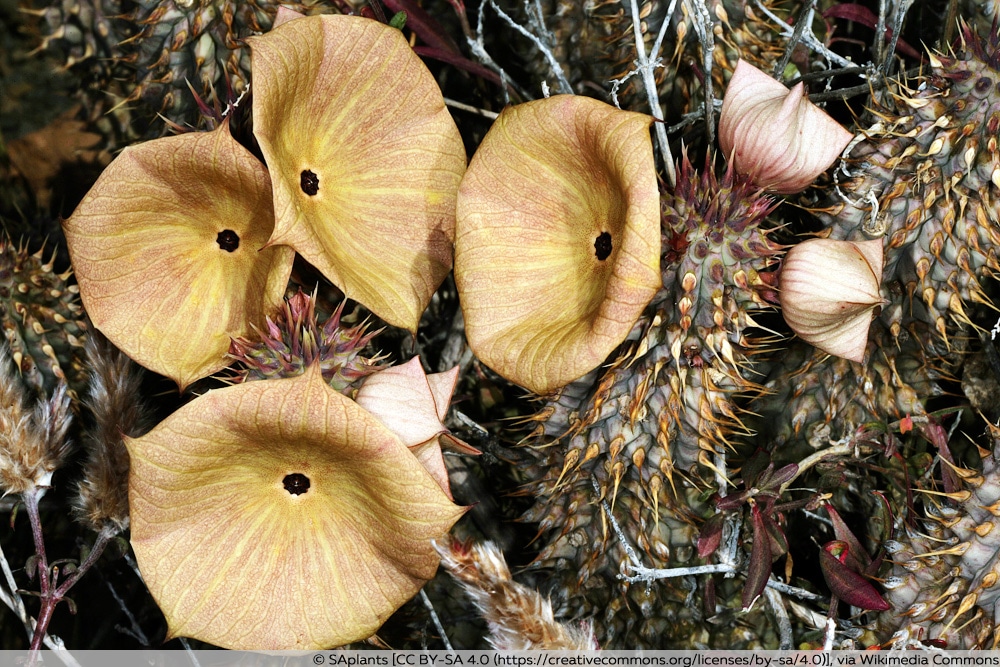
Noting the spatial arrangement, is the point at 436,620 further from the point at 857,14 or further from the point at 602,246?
the point at 857,14

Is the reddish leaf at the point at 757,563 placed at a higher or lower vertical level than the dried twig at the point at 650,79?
lower

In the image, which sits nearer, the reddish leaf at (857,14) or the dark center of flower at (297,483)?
the dark center of flower at (297,483)

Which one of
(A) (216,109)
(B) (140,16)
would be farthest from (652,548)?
(B) (140,16)

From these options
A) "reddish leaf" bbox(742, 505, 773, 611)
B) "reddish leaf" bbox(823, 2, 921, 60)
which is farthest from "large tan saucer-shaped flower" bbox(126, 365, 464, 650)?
"reddish leaf" bbox(823, 2, 921, 60)

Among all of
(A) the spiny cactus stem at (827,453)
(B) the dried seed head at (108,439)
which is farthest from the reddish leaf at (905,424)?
(B) the dried seed head at (108,439)

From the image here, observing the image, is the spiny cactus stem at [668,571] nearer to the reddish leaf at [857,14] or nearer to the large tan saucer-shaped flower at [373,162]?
the large tan saucer-shaped flower at [373,162]

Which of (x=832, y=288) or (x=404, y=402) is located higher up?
(x=832, y=288)

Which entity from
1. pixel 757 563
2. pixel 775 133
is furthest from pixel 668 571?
pixel 775 133

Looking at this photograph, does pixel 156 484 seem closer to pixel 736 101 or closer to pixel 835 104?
pixel 736 101
